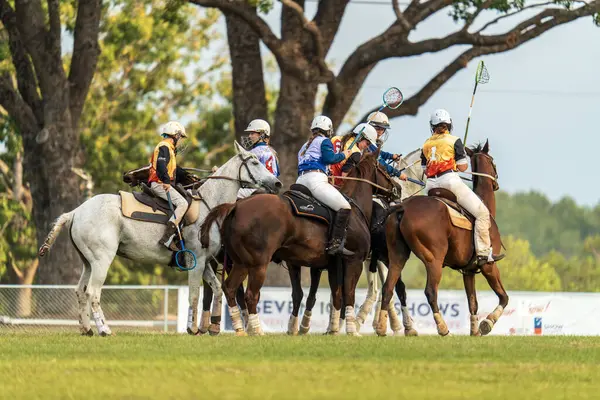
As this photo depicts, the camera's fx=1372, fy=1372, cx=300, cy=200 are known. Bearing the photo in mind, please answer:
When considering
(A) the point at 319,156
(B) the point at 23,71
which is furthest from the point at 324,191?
(B) the point at 23,71

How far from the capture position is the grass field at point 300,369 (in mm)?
11906

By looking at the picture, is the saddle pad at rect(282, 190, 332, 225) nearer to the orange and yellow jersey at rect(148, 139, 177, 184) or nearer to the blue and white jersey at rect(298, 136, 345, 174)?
the blue and white jersey at rect(298, 136, 345, 174)

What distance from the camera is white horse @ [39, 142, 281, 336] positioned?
1905 centimetres

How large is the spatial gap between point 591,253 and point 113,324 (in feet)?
347

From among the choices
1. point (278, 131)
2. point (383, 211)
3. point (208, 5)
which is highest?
point (208, 5)

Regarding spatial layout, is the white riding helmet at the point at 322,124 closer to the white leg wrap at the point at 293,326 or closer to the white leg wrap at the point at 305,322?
the white leg wrap at the point at 305,322

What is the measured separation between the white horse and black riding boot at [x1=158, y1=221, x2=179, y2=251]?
17 cm

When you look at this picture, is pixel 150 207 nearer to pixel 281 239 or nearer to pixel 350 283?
pixel 281 239

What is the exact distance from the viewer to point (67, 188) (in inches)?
1268

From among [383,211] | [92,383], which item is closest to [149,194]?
[383,211]

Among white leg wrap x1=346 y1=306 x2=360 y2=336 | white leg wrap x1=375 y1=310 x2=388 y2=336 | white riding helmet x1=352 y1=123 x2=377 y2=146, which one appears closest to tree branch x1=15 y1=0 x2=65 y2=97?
white riding helmet x1=352 y1=123 x2=377 y2=146

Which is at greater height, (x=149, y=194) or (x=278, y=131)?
(x=278, y=131)

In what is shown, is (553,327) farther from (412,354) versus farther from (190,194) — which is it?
(412,354)

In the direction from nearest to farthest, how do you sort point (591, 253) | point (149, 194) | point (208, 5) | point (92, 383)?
1. point (92, 383)
2. point (149, 194)
3. point (208, 5)
4. point (591, 253)
